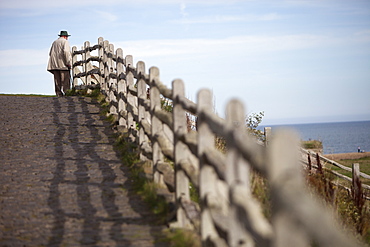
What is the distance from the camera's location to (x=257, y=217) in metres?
3.61

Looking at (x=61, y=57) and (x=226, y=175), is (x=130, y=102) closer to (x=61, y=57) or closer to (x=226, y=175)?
(x=226, y=175)

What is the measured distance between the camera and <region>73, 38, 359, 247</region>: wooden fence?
117 inches

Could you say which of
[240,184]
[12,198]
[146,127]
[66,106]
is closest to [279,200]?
[240,184]

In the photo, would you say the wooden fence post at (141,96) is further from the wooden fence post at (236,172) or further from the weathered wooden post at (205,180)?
the wooden fence post at (236,172)

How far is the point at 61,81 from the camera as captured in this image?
1958 cm

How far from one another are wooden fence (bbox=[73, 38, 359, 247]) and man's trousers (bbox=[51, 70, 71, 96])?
29.5 ft

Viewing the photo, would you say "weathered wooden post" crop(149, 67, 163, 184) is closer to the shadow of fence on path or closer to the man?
the shadow of fence on path

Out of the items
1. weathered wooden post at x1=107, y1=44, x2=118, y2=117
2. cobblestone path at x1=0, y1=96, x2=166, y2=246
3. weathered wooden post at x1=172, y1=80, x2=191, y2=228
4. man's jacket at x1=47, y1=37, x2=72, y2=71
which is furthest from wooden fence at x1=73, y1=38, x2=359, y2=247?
man's jacket at x1=47, y1=37, x2=72, y2=71

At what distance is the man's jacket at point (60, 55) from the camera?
18.8 m

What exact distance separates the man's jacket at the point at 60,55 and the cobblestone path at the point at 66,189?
4.80 meters

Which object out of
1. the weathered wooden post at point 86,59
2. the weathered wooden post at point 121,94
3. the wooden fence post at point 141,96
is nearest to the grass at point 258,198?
the wooden fence post at point 141,96

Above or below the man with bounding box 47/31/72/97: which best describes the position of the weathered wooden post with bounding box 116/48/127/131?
below

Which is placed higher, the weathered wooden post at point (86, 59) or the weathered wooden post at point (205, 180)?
the weathered wooden post at point (86, 59)

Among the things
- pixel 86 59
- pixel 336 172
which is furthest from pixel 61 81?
pixel 336 172
